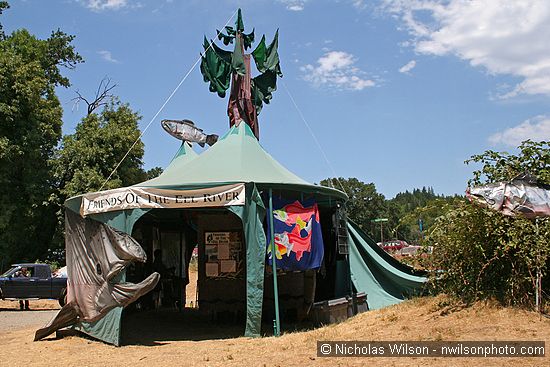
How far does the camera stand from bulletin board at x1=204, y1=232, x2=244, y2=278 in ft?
41.1

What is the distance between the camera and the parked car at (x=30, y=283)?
744 inches

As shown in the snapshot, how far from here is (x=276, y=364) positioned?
24.2 ft

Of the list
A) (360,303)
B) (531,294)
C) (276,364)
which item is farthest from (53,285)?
(531,294)

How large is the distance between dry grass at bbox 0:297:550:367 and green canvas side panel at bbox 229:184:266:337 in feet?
2.23

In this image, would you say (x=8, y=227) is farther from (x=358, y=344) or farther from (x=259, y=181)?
(x=358, y=344)

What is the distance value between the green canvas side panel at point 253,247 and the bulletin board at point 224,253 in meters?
2.23

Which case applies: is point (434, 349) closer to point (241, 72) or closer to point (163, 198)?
point (163, 198)

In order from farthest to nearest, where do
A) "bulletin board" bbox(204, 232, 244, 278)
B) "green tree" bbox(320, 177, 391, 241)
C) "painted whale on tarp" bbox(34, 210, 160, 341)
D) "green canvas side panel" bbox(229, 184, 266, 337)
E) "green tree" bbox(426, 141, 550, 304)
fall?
"green tree" bbox(320, 177, 391, 241)
"bulletin board" bbox(204, 232, 244, 278)
"green canvas side panel" bbox(229, 184, 266, 337)
"painted whale on tarp" bbox(34, 210, 160, 341)
"green tree" bbox(426, 141, 550, 304)

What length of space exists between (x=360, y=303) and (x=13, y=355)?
726cm

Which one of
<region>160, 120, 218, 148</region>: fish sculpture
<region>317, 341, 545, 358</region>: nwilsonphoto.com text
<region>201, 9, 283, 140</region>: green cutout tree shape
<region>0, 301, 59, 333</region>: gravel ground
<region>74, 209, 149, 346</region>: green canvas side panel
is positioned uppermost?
<region>201, 9, 283, 140</region>: green cutout tree shape

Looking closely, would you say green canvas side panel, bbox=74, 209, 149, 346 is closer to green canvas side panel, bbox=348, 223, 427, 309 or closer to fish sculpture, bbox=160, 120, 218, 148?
fish sculpture, bbox=160, 120, 218, 148

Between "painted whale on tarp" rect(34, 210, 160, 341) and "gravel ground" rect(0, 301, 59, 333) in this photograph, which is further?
"gravel ground" rect(0, 301, 59, 333)

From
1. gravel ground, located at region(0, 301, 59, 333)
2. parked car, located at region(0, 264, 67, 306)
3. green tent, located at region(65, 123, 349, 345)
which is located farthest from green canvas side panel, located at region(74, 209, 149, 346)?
parked car, located at region(0, 264, 67, 306)

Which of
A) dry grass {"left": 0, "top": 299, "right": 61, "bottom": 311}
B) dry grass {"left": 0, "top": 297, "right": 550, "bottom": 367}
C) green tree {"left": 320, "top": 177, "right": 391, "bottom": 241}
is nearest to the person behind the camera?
dry grass {"left": 0, "top": 297, "right": 550, "bottom": 367}
